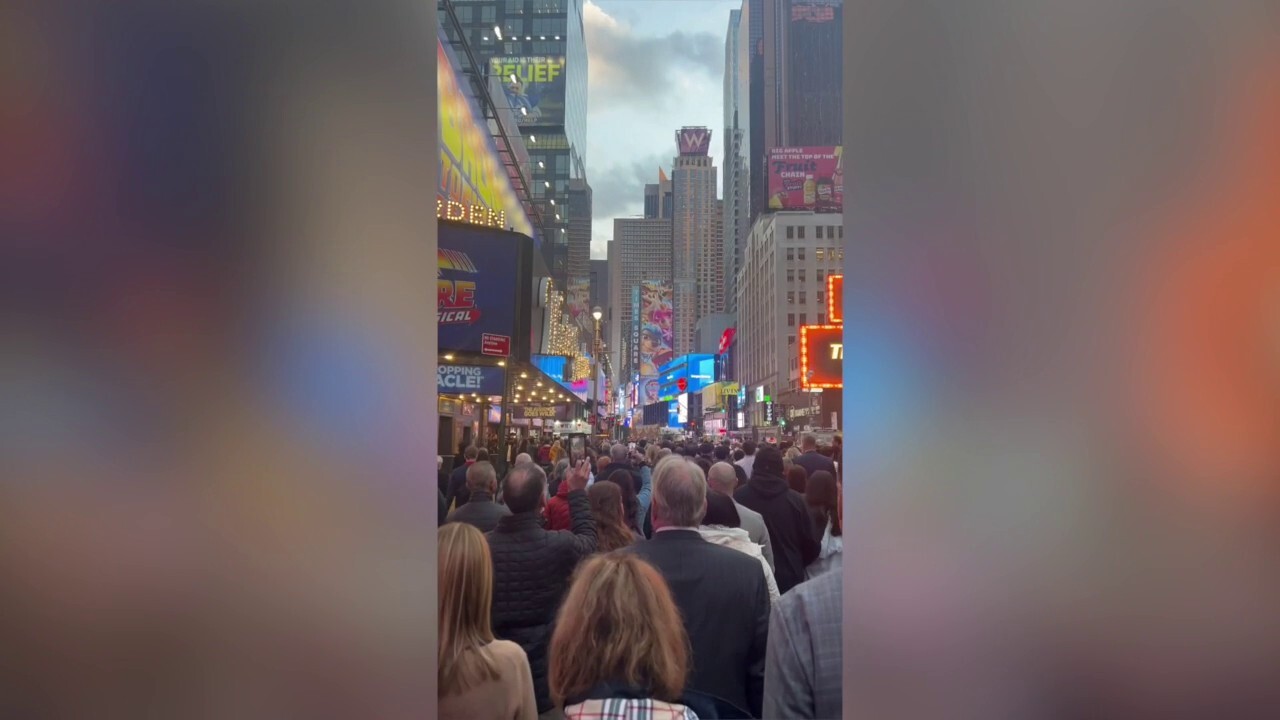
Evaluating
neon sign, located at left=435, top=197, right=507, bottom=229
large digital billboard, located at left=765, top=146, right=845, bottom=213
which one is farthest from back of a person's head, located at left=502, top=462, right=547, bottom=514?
large digital billboard, located at left=765, top=146, right=845, bottom=213

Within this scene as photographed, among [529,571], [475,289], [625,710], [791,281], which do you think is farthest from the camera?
[791,281]

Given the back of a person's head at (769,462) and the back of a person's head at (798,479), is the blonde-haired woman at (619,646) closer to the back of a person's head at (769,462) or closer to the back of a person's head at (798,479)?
the back of a person's head at (769,462)

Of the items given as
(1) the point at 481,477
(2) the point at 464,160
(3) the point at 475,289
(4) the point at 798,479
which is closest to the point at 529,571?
(1) the point at 481,477

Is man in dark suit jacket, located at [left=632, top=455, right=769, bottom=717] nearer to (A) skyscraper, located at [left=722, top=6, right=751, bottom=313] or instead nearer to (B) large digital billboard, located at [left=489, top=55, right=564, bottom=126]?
(B) large digital billboard, located at [left=489, top=55, right=564, bottom=126]

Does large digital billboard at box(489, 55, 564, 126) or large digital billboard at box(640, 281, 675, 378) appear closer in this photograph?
large digital billboard at box(489, 55, 564, 126)

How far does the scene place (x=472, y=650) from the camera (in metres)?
2.50

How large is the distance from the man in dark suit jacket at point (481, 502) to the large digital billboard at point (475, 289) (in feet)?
16.5

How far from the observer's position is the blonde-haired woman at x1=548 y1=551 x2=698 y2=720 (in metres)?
2.23

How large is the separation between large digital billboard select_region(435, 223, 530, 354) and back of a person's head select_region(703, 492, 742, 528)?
5.88 m

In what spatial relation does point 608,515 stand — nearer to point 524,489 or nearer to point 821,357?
point 524,489

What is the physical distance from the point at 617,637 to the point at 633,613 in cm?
8
